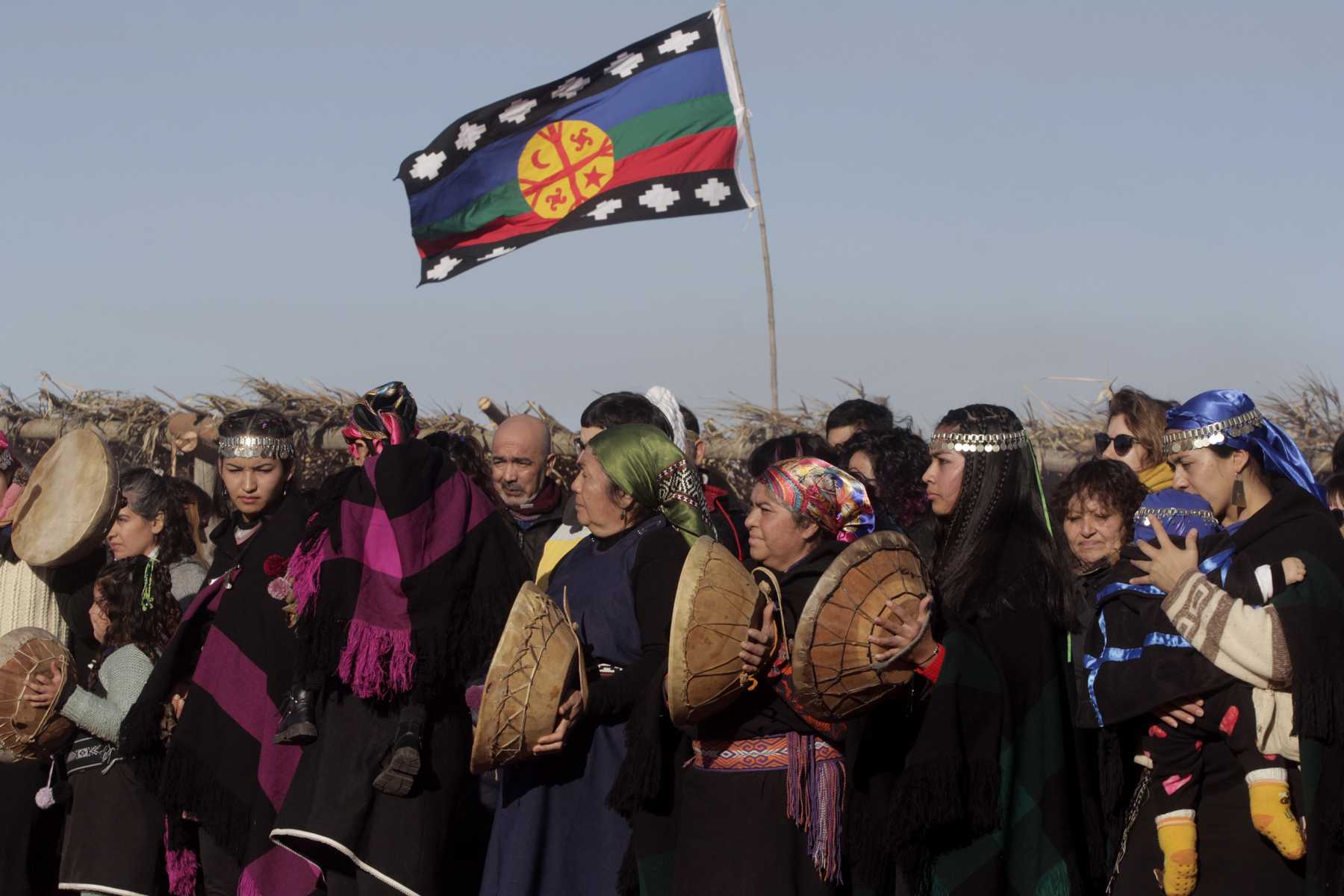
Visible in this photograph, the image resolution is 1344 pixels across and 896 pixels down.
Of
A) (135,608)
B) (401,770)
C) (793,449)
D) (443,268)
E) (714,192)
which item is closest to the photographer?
(401,770)

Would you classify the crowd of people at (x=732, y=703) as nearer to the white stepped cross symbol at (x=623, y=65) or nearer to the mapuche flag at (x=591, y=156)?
the mapuche flag at (x=591, y=156)

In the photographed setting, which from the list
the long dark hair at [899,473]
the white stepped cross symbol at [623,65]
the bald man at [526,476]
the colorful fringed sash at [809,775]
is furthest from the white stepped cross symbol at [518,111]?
the colorful fringed sash at [809,775]

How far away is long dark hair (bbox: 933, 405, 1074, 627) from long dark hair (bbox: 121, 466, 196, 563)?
3342 mm

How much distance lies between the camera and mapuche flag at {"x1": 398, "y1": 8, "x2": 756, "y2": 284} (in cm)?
998

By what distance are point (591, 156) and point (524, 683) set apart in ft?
20.5

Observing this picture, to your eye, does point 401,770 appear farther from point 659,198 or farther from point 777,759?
point 659,198

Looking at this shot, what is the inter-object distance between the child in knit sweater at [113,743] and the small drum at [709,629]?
8.78 feet

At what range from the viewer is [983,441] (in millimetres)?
4504

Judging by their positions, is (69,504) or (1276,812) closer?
(1276,812)

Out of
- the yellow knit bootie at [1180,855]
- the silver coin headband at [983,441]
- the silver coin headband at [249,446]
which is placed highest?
the silver coin headband at [249,446]

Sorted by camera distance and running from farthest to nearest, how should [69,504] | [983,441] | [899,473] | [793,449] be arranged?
[793,449] → [69,504] → [899,473] → [983,441]

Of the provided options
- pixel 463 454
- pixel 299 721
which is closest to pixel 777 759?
pixel 299 721

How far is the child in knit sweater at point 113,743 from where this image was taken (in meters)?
5.84

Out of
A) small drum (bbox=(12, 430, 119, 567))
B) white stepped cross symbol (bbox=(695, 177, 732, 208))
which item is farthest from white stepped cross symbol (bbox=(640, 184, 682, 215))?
small drum (bbox=(12, 430, 119, 567))
